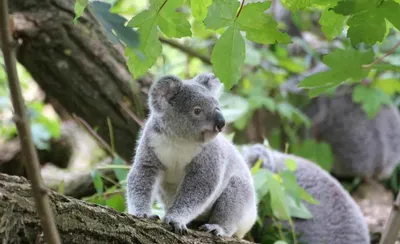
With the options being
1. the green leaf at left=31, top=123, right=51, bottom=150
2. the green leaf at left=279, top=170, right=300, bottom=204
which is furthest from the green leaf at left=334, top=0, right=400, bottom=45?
the green leaf at left=31, top=123, right=51, bottom=150

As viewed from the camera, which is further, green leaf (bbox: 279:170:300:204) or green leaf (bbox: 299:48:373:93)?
green leaf (bbox: 279:170:300:204)

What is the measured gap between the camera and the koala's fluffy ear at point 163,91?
2.27 metres

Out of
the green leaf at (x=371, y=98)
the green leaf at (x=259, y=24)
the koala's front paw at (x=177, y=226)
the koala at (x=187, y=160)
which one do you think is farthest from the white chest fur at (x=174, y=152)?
the green leaf at (x=371, y=98)

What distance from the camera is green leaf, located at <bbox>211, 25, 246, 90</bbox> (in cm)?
128

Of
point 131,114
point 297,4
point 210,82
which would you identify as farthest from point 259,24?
point 131,114

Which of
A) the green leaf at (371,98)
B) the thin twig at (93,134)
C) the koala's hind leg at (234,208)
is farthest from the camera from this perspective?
the green leaf at (371,98)

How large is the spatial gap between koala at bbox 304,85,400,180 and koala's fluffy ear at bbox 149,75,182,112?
11.1ft

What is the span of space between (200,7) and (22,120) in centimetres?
70

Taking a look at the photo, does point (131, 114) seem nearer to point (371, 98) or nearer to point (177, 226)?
A: point (177, 226)

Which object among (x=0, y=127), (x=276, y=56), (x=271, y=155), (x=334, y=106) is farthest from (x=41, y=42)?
(x=334, y=106)

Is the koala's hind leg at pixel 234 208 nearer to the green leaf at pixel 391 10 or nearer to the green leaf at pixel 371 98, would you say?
the green leaf at pixel 391 10

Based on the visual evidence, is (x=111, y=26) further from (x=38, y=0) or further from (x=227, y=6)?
(x=38, y=0)

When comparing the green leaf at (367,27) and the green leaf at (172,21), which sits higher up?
the green leaf at (367,27)

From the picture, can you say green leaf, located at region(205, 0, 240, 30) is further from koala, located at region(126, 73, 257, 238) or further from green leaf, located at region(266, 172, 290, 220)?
green leaf, located at region(266, 172, 290, 220)
